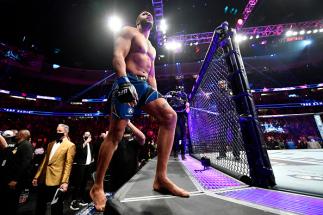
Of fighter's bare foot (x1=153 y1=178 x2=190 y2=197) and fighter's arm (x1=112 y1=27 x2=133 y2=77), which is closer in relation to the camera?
fighter's bare foot (x1=153 y1=178 x2=190 y2=197)

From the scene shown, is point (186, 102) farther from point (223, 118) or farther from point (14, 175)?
point (14, 175)

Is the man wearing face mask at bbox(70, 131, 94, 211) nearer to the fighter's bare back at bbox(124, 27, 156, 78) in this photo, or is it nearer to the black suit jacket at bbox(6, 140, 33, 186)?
the black suit jacket at bbox(6, 140, 33, 186)

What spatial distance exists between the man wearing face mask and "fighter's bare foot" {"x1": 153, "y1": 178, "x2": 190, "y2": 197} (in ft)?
11.3

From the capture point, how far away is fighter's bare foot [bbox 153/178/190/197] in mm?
1084

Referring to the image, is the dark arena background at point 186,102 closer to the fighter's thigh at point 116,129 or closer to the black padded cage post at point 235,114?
the black padded cage post at point 235,114

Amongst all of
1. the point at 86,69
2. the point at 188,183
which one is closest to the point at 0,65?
the point at 86,69

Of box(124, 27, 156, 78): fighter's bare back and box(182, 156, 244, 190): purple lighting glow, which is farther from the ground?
box(124, 27, 156, 78): fighter's bare back

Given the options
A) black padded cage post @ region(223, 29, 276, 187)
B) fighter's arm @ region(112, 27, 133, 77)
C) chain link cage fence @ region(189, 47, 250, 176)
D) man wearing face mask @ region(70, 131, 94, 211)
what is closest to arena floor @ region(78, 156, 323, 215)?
black padded cage post @ region(223, 29, 276, 187)

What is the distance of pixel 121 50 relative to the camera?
140cm

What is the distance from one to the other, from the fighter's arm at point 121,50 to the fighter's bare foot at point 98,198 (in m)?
0.81

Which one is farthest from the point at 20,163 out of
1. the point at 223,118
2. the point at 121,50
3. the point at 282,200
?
the point at 282,200

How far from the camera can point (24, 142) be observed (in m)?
3.29

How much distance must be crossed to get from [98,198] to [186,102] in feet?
8.94

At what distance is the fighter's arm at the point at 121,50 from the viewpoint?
129 centimetres
